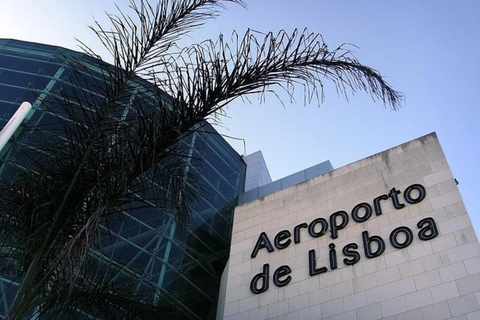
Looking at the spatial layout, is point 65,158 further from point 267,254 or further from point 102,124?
point 267,254

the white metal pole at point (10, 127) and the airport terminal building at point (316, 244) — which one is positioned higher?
the airport terminal building at point (316, 244)

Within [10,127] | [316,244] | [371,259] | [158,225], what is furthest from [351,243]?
[10,127]

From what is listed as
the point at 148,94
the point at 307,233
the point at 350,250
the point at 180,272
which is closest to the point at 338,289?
the point at 350,250

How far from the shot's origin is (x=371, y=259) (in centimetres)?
1050

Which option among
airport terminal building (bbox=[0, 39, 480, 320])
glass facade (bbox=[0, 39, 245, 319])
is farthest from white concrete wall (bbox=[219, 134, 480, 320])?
glass facade (bbox=[0, 39, 245, 319])

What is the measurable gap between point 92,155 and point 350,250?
8354 mm

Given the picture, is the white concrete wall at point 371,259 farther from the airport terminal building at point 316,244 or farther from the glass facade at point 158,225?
the glass facade at point 158,225

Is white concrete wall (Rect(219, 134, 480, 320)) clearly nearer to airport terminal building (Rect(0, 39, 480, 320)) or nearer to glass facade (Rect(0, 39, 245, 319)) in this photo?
airport terminal building (Rect(0, 39, 480, 320))

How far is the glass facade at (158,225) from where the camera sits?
12266 mm

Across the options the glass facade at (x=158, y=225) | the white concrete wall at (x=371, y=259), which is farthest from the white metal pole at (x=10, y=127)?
the white concrete wall at (x=371, y=259)

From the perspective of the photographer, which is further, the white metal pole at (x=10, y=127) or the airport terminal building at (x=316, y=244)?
the airport terminal building at (x=316, y=244)

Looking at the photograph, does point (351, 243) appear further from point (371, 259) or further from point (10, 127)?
point (10, 127)

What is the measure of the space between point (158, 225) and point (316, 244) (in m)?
3.98

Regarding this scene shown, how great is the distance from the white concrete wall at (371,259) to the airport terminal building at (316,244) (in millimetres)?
23
